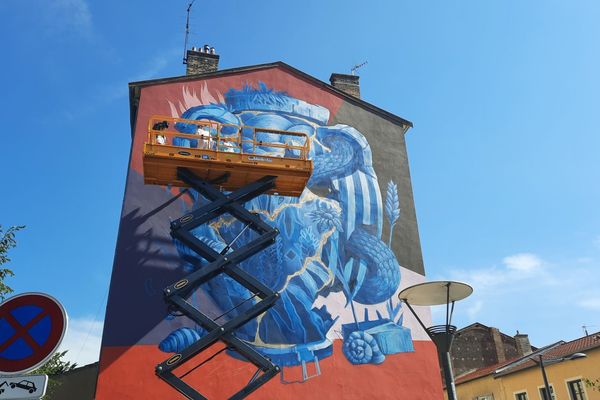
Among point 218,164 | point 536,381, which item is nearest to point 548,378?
point 536,381

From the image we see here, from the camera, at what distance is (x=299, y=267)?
1905 centimetres

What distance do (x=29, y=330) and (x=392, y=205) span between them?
1878cm

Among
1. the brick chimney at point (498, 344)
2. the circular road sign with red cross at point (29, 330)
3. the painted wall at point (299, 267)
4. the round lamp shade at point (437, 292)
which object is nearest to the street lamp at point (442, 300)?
the round lamp shade at point (437, 292)

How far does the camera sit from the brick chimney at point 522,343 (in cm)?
3750

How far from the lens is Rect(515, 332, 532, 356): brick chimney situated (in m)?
37.5

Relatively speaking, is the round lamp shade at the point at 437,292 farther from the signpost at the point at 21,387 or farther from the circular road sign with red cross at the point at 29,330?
the signpost at the point at 21,387

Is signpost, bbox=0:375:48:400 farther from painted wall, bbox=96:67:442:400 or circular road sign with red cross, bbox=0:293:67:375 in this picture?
painted wall, bbox=96:67:442:400

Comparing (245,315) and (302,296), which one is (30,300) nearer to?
(245,315)

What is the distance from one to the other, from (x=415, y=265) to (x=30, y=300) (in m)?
18.3

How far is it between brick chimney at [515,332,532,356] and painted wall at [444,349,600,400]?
8.50 m

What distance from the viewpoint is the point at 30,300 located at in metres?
4.38

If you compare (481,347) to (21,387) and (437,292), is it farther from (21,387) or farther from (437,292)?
(21,387)

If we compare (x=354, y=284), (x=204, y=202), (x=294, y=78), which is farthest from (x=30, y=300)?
(x=294, y=78)

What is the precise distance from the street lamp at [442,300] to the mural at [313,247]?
8417 mm
